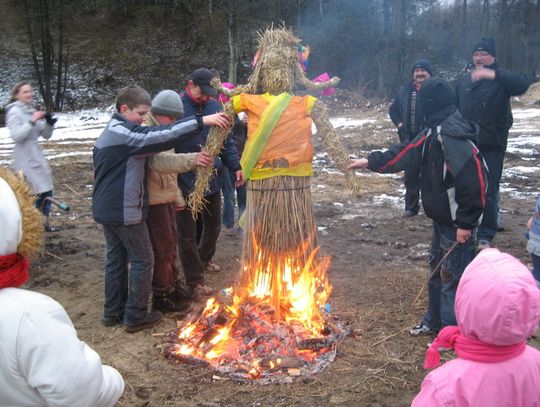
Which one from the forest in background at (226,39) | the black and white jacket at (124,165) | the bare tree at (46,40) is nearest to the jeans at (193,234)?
the black and white jacket at (124,165)

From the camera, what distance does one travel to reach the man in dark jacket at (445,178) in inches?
139

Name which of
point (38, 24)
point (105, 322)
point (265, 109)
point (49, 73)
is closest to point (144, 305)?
point (105, 322)

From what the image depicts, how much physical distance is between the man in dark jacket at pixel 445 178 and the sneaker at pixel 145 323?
2.16 m

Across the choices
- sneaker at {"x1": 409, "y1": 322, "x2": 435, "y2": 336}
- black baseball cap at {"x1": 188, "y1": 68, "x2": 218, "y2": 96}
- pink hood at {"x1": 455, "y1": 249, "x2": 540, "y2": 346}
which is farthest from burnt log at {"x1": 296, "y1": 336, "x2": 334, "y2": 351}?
black baseball cap at {"x1": 188, "y1": 68, "x2": 218, "y2": 96}

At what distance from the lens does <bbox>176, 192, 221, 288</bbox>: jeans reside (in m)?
4.89

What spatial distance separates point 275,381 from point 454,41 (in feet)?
96.2

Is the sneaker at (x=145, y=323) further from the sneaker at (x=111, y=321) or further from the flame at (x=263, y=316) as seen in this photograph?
the flame at (x=263, y=316)

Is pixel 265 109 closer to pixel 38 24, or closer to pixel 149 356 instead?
pixel 149 356

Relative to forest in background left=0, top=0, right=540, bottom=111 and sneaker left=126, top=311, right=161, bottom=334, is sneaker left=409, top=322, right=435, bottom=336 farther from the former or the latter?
forest in background left=0, top=0, right=540, bottom=111

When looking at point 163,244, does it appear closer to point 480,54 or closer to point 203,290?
point 203,290

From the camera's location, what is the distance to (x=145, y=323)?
4320 mm

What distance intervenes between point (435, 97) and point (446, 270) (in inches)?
51.2

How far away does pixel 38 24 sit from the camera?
24828 mm

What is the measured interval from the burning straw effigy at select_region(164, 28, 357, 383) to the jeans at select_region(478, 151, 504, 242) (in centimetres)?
256
